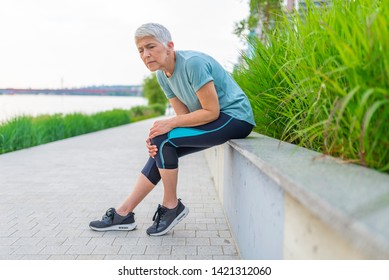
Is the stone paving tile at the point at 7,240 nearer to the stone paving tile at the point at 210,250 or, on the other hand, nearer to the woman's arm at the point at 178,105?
the stone paving tile at the point at 210,250

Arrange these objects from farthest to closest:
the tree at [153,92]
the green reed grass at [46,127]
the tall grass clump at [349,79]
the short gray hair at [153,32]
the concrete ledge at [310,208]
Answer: the tree at [153,92], the green reed grass at [46,127], the short gray hair at [153,32], the tall grass clump at [349,79], the concrete ledge at [310,208]

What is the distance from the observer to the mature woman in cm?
250

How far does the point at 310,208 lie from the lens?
1145 millimetres

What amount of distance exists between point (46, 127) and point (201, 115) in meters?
8.16

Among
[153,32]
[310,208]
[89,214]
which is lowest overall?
[89,214]

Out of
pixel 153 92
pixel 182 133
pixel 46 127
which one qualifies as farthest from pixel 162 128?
pixel 153 92

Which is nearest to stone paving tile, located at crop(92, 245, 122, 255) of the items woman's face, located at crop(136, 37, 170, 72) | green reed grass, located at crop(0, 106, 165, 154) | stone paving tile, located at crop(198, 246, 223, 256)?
stone paving tile, located at crop(198, 246, 223, 256)

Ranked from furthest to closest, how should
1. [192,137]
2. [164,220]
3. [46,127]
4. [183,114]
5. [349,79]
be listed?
[46,127] < [164,220] < [183,114] < [192,137] < [349,79]

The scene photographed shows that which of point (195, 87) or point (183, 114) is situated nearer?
point (195, 87)

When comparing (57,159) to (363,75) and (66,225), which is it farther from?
(363,75)

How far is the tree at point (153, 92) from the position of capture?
122ft

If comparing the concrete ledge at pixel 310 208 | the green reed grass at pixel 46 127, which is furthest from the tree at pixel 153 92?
the concrete ledge at pixel 310 208

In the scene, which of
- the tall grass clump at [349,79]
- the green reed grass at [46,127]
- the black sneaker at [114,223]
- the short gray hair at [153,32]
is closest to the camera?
the tall grass clump at [349,79]

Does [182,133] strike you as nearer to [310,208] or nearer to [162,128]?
[162,128]
